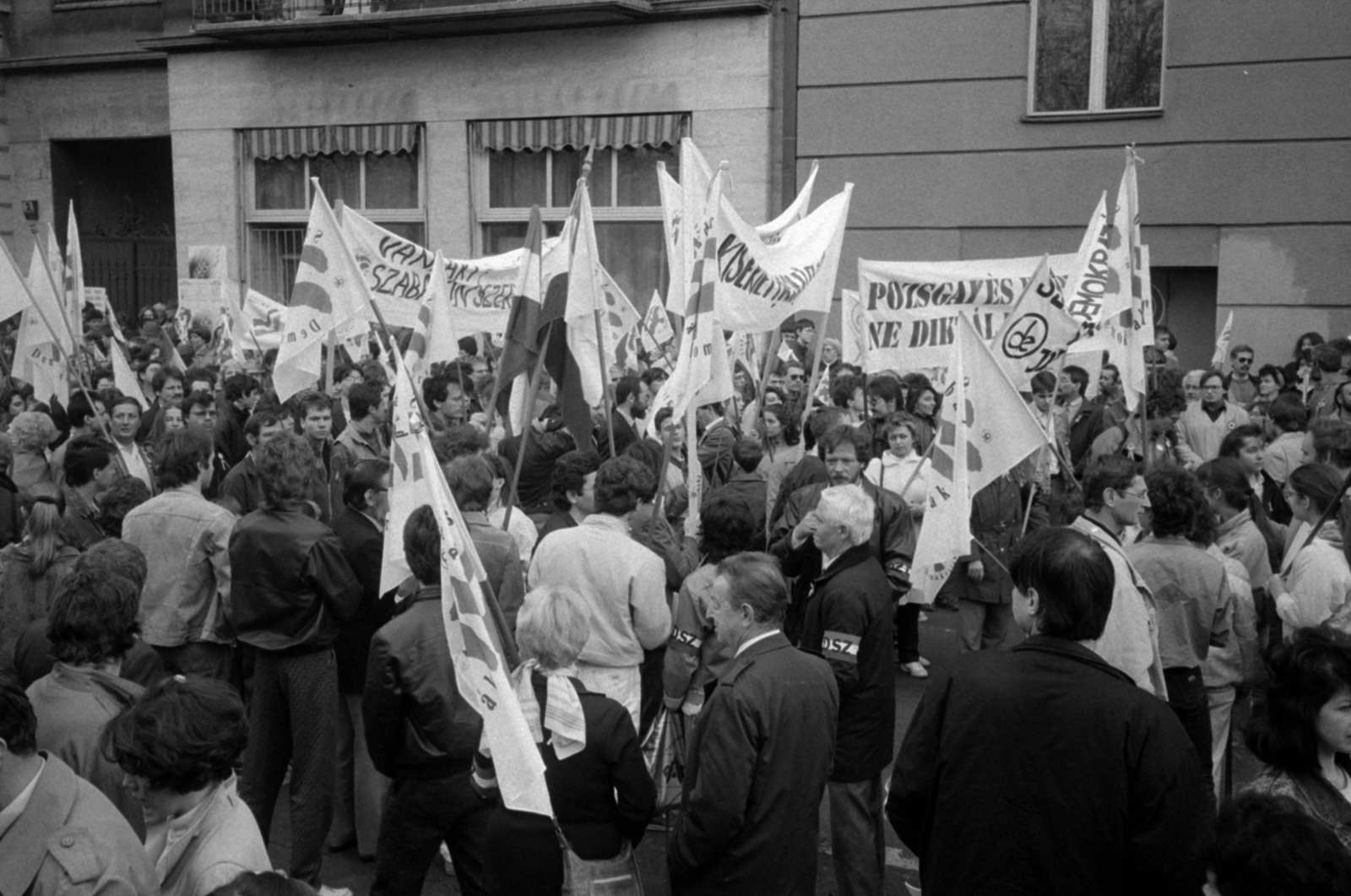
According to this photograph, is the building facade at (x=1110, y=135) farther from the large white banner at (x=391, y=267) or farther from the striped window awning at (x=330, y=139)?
the large white banner at (x=391, y=267)

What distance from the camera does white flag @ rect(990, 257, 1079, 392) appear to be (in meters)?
7.45

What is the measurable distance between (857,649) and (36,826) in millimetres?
2836

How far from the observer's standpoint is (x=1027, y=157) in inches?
594

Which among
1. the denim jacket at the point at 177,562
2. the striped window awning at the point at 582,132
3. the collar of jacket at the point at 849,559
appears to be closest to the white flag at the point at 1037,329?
the collar of jacket at the point at 849,559

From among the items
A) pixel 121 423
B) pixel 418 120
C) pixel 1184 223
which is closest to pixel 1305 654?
pixel 121 423

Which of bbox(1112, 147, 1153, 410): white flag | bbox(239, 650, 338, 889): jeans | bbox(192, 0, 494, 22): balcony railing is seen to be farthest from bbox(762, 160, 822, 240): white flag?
bbox(192, 0, 494, 22): balcony railing

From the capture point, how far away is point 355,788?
5.88 meters

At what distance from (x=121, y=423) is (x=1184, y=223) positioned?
433 inches

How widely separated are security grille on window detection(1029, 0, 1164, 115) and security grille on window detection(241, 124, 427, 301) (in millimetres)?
8625

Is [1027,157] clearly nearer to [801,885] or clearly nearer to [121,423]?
[121,423]

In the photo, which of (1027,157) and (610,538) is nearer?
(610,538)

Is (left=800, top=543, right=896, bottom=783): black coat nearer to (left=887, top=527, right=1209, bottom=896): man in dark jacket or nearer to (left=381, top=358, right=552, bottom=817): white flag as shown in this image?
(left=381, top=358, right=552, bottom=817): white flag

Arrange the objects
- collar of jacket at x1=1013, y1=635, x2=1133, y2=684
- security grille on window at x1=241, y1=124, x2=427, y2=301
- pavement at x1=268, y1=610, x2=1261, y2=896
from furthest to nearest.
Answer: security grille on window at x1=241, y1=124, x2=427, y2=301 < pavement at x1=268, y1=610, x2=1261, y2=896 < collar of jacket at x1=1013, y1=635, x2=1133, y2=684

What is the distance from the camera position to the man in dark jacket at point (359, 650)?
18.2 ft
